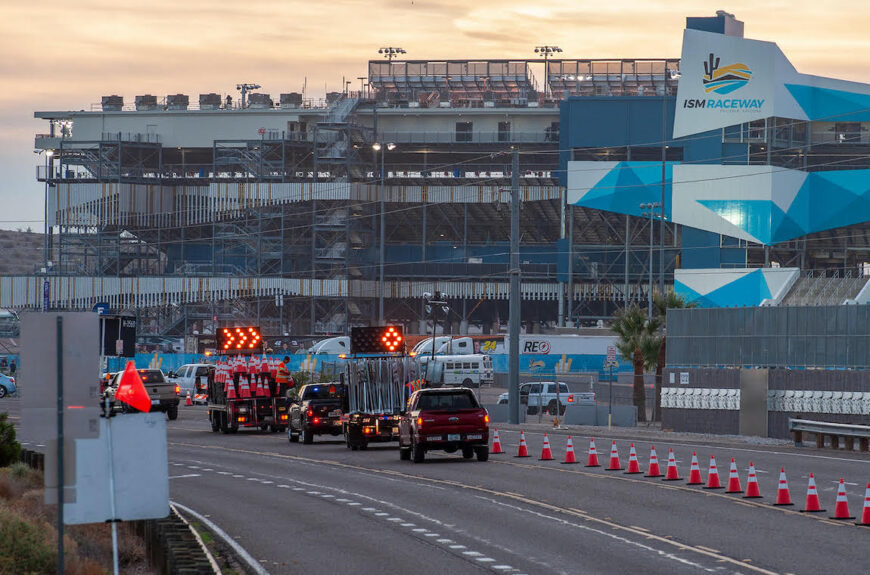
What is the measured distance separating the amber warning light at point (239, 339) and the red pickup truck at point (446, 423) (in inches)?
551

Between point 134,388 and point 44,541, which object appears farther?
point 134,388

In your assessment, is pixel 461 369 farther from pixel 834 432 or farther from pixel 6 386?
pixel 834 432

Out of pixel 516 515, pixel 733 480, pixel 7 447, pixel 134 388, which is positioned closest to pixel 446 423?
pixel 134 388

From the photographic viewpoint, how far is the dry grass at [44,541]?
44.8 feet

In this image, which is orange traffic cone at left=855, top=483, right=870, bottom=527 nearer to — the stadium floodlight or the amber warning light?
the amber warning light

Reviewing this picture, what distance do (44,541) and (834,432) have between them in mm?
22681

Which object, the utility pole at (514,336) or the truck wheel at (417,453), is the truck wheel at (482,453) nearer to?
the truck wheel at (417,453)

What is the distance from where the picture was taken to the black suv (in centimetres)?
3900

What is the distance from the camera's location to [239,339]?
43.4 m

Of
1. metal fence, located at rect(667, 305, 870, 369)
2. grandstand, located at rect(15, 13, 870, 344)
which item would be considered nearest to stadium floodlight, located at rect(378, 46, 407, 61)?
grandstand, located at rect(15, 13, 870, 344)

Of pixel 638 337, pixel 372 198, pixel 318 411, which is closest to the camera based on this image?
pixel 318 411

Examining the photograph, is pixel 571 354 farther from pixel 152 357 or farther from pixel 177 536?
pixel 177 536

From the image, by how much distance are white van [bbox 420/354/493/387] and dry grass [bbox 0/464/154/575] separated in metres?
45.3

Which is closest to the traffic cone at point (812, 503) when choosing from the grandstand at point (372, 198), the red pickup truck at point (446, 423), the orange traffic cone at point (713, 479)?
the orange traffic cone at point (713, 479)
